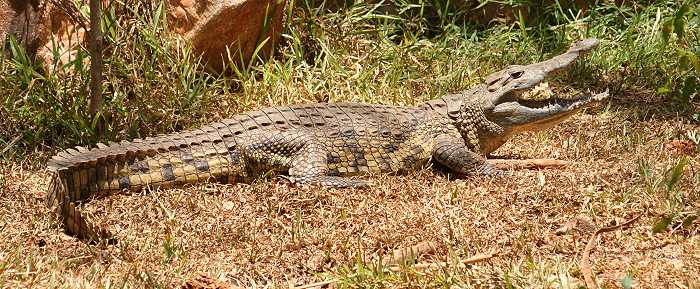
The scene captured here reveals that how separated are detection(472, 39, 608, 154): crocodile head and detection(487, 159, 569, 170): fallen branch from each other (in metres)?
0.19

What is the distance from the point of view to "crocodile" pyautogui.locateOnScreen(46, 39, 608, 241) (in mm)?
5602

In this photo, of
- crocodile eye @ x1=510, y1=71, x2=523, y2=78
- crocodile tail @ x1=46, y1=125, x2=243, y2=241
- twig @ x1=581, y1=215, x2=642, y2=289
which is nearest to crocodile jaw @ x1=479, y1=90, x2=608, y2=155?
crocodile eye @ x1=510, y1=71, x2=523, y2=78

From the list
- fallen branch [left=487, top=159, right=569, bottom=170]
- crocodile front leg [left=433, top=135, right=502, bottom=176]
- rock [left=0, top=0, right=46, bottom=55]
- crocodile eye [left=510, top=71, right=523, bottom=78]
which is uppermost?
rock [left=0, top=0, right=46, bottom=55]

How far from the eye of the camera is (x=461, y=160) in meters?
6.25

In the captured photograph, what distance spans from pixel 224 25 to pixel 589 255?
11.3ft

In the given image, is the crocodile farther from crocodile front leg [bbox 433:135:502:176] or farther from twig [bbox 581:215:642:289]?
twig [bbox 581:215:642:289]

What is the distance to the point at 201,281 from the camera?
443 cm

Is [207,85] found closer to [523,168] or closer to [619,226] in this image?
[523,168]

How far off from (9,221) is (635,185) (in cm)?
328

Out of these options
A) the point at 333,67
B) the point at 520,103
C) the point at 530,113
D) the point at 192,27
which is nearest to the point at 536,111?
the point at 530,113

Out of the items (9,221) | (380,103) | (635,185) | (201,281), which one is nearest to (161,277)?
(201,281)

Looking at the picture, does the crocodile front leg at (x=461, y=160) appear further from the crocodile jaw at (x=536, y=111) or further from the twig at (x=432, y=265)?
the twig at (x=432, y=265)

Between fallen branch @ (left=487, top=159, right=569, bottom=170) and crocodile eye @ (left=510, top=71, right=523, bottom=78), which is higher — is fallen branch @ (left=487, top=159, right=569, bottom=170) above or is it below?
below

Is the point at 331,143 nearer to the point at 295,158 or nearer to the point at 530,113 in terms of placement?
the point at 295,158
